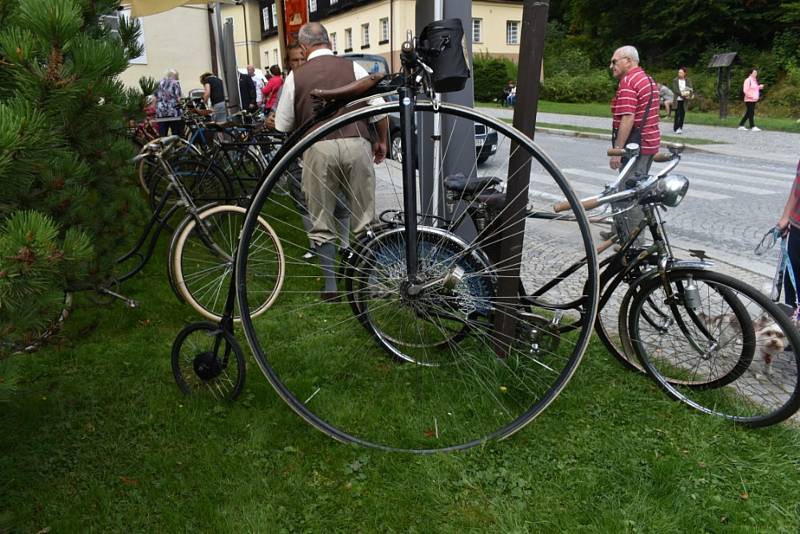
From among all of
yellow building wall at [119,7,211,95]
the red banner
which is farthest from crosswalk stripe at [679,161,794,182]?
yellow building wall at [119,7,211,95]

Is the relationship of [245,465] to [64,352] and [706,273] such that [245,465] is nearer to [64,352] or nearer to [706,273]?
[64,352]

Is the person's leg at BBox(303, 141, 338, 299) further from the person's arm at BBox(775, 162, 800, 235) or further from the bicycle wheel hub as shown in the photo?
the person's arm at BBox(775, 162, 800, 235)

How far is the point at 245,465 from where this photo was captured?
286 centimetres

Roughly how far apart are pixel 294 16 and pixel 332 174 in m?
3.96

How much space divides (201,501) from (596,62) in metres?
46.1

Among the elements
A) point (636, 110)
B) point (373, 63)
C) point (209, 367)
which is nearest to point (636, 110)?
point (636, 110)

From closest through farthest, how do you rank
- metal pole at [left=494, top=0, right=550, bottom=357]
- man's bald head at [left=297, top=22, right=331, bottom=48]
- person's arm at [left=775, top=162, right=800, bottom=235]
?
metal pole at [left=494, top=0, right=550, bottom=357] < person's arm at [left=775, top=162, right=800, bottom=235] < man's bald head at [left=297, top=22, right=331, bottom=48]

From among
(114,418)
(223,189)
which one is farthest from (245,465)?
(223,189)

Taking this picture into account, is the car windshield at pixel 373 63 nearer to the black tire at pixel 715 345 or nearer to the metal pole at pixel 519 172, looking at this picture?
the metal pole at pixel 519 172

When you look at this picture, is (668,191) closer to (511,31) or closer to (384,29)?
(384,29)

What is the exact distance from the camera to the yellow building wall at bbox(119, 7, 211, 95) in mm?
18891

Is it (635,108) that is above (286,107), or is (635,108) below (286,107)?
below

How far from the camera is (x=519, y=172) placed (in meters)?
2.95

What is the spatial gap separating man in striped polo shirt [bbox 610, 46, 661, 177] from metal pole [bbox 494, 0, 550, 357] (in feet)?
13.1
